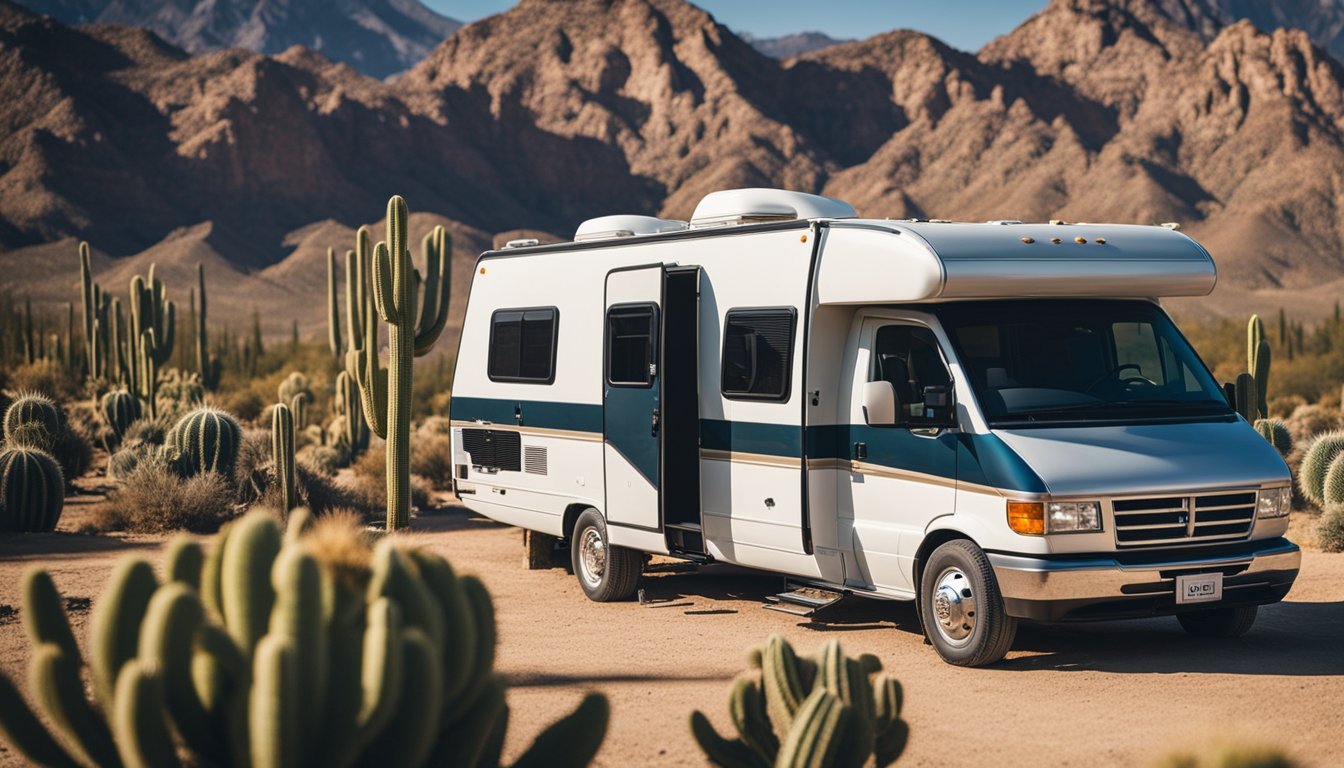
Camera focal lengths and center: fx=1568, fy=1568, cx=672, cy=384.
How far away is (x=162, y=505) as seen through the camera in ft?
55.7

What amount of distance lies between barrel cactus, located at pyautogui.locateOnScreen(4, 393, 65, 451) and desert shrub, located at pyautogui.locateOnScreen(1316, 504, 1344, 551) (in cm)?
1531

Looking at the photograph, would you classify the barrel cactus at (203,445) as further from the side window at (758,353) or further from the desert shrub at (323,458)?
the side window at (758,353)

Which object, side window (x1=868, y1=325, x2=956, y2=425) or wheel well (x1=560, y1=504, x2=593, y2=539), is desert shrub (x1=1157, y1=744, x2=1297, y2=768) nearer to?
side window (x1=868, y1=325, x2=956, y2=425)

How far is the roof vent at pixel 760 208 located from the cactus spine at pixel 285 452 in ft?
21.1

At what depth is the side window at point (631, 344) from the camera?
11453 millimetres

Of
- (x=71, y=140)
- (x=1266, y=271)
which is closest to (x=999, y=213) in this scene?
(x=1266, y=271)

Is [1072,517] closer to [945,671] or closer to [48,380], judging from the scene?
[945,671]

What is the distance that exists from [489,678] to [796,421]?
5627mm

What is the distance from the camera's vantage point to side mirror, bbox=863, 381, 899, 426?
9.45 m

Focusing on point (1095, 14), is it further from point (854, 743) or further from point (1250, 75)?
point (854, 743)

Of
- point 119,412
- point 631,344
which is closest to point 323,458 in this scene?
point 119,412

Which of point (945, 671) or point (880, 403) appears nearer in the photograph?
point (945, 671)

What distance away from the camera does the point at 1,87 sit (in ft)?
286

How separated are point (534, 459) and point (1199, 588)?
19.2 feet
